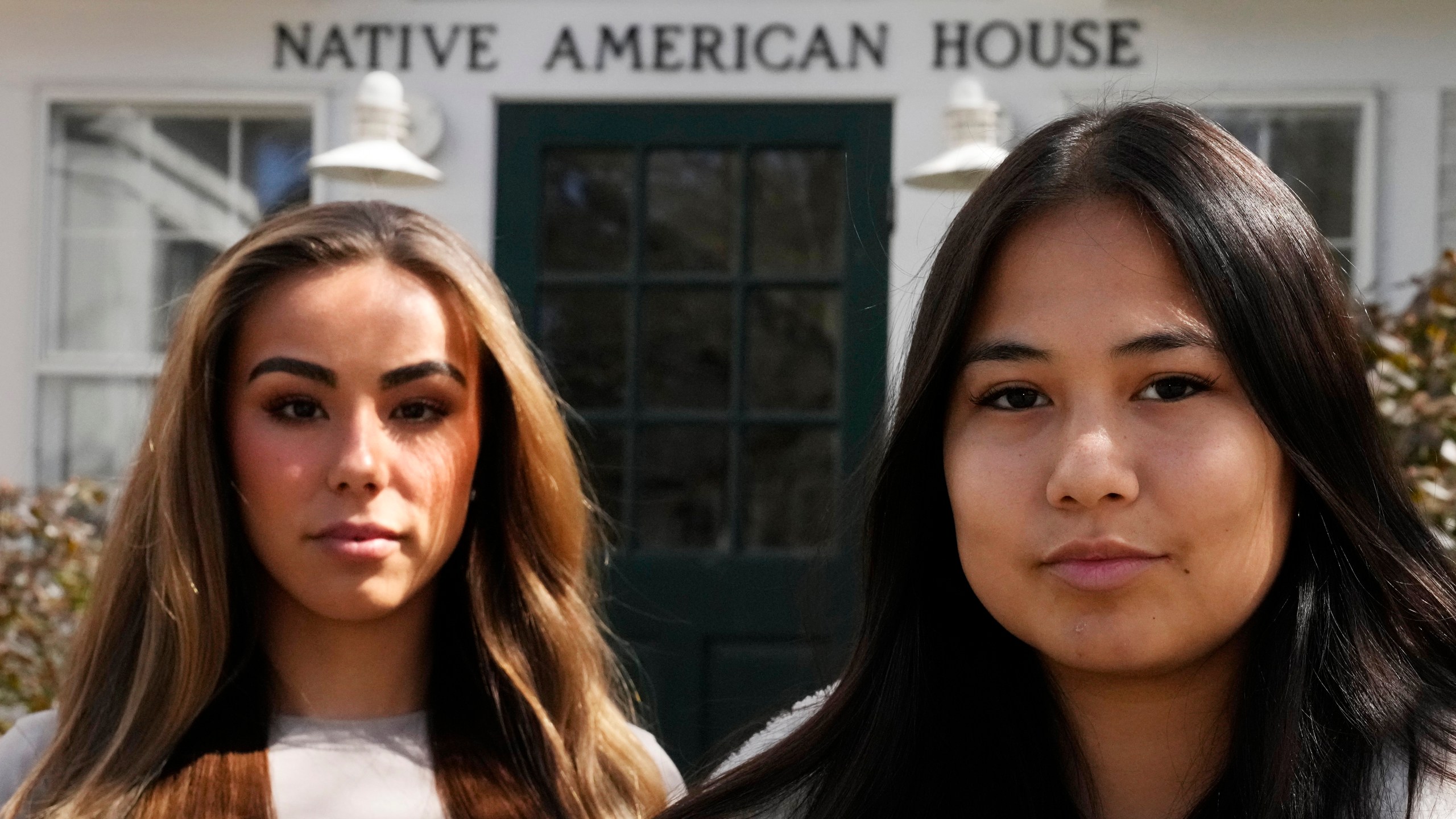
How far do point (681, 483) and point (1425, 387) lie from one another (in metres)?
2.43

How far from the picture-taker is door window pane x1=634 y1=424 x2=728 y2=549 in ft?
16.9

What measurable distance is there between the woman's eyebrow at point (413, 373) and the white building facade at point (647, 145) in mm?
2791

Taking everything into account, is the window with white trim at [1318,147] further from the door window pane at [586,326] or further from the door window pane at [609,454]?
the door window pane at [609,454]

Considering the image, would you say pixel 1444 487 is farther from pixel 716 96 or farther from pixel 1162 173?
pixel 716 96

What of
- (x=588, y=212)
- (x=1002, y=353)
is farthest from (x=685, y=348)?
(x=1002, y=353)

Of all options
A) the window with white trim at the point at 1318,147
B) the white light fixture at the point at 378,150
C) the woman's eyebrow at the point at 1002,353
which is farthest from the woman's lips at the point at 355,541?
the window with white trim at the point at 1318,147

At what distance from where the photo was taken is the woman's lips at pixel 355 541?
204cm

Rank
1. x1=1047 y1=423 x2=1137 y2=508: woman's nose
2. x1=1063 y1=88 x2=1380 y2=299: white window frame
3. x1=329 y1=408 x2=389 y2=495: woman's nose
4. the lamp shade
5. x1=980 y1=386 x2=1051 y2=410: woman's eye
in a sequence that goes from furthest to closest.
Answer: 1. x1=1063 y1=88 x2=1380 y2=299: white window frame
2. the lamp shade
3. x1=329 y1=408 x2=389 y2=495: woman's nose
4. x1=980 y1=386 x2=1051 y2=410: woman's eye
5. x1=1047 y1=423 x2=1137 y2=508: woman's nose

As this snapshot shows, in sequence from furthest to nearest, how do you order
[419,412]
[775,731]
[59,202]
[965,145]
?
[59,202], [965,145], [419,412], [775,731]

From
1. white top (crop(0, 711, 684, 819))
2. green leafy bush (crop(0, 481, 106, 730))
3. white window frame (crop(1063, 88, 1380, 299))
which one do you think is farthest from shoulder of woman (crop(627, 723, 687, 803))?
white window frame (crop(1063, 88, 1380, 299))

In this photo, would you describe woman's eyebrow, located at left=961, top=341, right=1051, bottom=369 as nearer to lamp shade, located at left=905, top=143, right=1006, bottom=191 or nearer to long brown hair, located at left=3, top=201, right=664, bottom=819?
long brown hair, located at left=3, top=201, right=664, bottom=819

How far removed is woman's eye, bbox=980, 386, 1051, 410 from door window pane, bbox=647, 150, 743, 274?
3.60 metres

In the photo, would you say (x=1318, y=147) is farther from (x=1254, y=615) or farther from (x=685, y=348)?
(x=1254, y=615)

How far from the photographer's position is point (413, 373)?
6.86 feet
